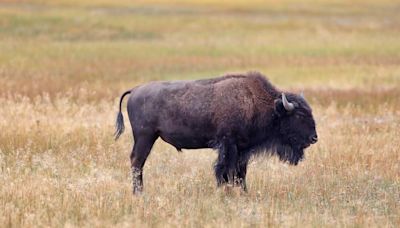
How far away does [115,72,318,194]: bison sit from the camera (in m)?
10.9

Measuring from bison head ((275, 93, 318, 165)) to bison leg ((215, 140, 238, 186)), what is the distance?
792 millimetres

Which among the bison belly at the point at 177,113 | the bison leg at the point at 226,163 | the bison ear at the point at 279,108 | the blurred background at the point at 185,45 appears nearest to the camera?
the bison leg at the point at 226,163

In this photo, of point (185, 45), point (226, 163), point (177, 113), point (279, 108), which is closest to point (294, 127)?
point (279, 108)

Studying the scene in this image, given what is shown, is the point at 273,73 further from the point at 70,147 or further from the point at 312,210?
the point at 312,210

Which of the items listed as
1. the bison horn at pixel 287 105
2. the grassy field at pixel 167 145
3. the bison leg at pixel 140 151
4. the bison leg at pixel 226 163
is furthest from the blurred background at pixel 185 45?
the bison horn at pixel 287 105

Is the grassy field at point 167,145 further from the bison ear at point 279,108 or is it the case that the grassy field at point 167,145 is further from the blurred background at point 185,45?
the bison ear at point 279,108

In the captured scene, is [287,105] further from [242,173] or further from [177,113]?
[177,113]

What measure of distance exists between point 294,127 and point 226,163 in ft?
3.60

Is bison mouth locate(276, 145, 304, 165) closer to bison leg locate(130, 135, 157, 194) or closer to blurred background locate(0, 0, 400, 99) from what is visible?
bison leg locate(130, 135, 157, 194)

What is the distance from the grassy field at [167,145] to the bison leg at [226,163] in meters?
0.26

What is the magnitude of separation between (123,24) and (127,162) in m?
30.3

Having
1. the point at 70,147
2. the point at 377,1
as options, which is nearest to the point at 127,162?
the point at 70,147

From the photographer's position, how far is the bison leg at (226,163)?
1089cm

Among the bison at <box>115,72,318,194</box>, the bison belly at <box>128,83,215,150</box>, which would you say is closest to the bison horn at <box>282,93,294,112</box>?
the bison at <box>115,72,318,194</box>
